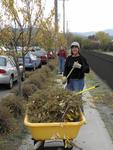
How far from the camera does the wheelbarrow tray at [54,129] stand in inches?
235

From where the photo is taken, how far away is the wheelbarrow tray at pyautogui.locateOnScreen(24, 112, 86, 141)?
19.6 ft

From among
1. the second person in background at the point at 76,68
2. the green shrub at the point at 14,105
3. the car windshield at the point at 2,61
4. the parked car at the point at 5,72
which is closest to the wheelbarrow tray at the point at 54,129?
the second person in background at the point at 76,68

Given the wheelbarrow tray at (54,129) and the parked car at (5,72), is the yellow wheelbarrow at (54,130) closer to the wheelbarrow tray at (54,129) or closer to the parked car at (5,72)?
the wheelbarrow tray at (54,129)

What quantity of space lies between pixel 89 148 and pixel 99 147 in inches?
7.7

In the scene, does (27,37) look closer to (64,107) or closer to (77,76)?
(77,76)

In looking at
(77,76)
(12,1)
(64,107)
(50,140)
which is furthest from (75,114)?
(12,1)

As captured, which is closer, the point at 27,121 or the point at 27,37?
the point at 27,121

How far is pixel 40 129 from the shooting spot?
6.00m

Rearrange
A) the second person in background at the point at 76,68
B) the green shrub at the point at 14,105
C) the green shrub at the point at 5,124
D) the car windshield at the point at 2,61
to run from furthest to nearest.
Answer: the car windshield at the point at 2,61, the green shrub at the point at 14,105, the second person in background at the point at 76,68, the green shrub at the point at 5,124

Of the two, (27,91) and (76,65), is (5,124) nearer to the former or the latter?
(76,65)

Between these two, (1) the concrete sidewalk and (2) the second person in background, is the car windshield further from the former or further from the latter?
(2) the second person in background

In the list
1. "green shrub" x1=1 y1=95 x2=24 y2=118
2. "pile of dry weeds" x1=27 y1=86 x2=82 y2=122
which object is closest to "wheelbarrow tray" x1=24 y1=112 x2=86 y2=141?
"pile of dry weeds" x1=27 y1=86 x2=82 y2=122

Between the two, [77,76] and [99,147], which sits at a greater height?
[77,76]

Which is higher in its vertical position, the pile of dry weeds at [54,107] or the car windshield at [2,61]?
the pile of dry weeds at [54,107]
